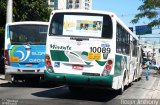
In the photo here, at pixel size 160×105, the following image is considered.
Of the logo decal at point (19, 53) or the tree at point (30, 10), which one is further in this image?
the tree at point (30, 10)

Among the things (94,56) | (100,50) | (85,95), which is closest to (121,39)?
(100,50)

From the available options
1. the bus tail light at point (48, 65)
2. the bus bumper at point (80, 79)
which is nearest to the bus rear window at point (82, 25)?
the bus tail light at point (48, 65)

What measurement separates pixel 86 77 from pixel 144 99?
2.61 meters

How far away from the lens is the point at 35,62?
66.3ft

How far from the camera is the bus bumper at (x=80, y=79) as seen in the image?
14.9 metres

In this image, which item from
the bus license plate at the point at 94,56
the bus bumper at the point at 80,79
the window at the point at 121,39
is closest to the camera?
the bus bumper at the point at 80,79

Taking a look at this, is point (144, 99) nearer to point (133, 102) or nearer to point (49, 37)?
point (133, 102)

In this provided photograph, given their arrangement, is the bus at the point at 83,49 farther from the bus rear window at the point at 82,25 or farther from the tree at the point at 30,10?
the tree at the point at 30,10

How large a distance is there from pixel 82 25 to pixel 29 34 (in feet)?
17.6

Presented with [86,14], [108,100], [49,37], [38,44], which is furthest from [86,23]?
[38,44]

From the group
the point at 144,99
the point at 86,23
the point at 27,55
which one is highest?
the point at 86,23

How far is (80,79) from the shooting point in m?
15.0

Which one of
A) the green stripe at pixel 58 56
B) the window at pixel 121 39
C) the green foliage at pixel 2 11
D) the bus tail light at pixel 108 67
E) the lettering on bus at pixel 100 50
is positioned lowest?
the bus tail light at pixel 108 67

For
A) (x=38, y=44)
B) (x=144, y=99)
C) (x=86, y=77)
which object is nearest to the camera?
(x=86, y=77)
